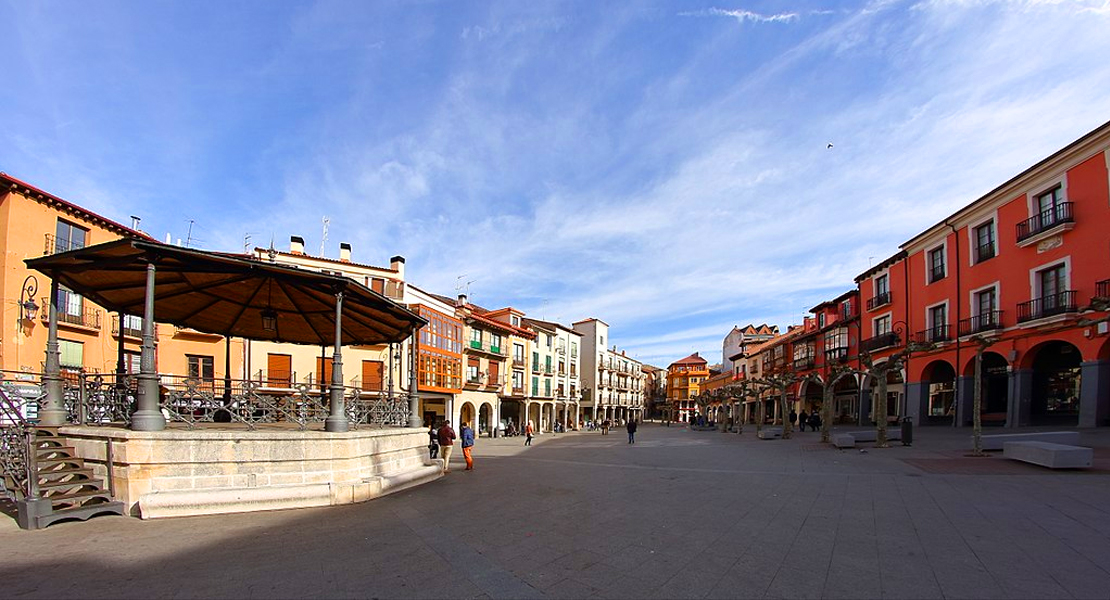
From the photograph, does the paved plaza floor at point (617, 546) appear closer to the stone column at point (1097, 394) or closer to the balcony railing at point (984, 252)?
the stone column at point (1097, 394)

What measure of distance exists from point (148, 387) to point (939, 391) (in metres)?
34.9

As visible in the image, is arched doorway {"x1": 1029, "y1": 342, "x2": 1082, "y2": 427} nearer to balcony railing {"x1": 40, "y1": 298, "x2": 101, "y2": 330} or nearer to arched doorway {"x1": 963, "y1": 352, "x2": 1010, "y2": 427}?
arched doorway {"x1": 963, "y1": 352, "x2": 1010, "y2": 427}

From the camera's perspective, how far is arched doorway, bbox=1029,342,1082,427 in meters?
22.5

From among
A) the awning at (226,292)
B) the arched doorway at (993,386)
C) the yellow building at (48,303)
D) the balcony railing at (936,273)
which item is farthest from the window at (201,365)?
the balcony railing at (936,273)

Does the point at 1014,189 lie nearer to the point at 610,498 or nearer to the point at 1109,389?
the point at 1109,389

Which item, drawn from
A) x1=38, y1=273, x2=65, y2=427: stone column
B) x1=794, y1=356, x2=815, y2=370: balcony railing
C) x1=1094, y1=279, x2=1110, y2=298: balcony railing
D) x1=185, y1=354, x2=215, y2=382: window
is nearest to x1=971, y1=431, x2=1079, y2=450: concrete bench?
x1=1094, y1=279, x2=1110, y2=298: balcony railing

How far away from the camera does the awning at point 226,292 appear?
930cm

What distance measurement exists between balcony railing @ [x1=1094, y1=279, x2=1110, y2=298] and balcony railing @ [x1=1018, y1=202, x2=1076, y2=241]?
2.75 m

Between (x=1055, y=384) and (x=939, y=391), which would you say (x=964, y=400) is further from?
(x=939, y=391)

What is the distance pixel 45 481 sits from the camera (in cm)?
795

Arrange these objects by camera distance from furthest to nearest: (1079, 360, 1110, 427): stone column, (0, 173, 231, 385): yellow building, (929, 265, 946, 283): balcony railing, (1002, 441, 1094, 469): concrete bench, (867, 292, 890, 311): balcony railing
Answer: (867, 292, 890, 311): balcony railing → (929, 265, 946, 283): balcony railing → (0, 173, 231, 385): yellow building → (1079, 360, 1110, 427): stone column → (1002, 441, 1094, 469): concrete bench

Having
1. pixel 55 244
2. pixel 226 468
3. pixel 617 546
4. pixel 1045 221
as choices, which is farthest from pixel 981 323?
pixel 55 244

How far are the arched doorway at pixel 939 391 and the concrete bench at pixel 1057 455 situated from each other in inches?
728

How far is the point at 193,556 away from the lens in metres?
6.15
